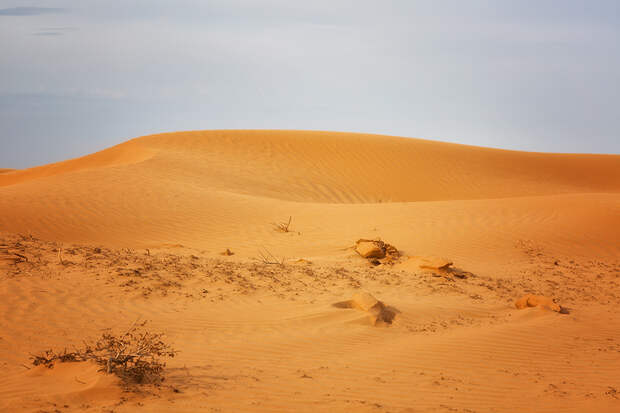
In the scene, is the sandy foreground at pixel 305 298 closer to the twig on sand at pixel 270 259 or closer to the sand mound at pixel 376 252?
the twig on sand at pixel 270 259

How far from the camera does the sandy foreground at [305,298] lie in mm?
4660

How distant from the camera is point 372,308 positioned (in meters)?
7.15

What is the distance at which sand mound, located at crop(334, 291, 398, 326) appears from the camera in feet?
23.0

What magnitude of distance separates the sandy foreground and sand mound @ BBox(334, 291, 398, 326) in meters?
0.14

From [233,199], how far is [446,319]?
1200 cm

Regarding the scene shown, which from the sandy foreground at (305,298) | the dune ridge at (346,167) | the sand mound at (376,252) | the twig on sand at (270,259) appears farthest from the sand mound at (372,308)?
the dune ridge at (346,167)

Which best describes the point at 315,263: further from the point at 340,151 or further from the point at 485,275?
the point at 340,151

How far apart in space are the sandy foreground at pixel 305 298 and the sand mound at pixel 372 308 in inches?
5.6

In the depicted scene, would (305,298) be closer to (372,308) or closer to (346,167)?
(372,308)

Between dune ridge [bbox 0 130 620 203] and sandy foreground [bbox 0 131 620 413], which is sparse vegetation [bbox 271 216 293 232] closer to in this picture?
sandy foreground [bbox 0 131 620 413]

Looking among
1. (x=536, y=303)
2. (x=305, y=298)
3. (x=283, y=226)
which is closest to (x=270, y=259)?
(x=305, y=298)

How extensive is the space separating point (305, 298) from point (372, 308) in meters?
1.30

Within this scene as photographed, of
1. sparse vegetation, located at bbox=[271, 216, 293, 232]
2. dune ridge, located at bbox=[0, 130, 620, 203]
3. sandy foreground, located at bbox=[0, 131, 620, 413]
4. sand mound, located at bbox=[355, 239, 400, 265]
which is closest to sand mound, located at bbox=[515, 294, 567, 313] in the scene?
sandy foreground, located at bbox=[0, 131, 620, 413]

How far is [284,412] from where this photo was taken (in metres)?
4.19
